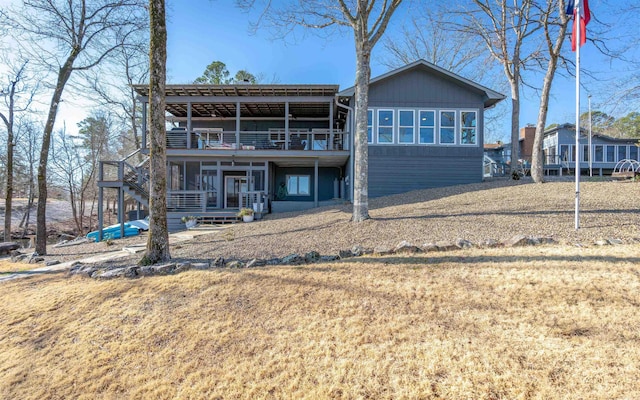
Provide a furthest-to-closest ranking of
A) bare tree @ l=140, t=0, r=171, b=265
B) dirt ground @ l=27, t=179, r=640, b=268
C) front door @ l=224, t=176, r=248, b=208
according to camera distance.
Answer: front door @ l=224, t=176, r=248, b=208
dirt ground @ l=27, t=179, r=640, b=268
bare tree @ l=140, t=0, r=171, b=265

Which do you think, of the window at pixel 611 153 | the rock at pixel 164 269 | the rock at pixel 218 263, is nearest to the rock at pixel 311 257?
the rock at pixel 218 263

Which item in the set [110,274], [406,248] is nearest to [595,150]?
[406,248]

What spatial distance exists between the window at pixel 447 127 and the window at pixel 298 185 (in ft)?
26.0

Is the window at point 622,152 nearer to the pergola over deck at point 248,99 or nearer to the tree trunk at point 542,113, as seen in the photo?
the tree trunk at point 542,113

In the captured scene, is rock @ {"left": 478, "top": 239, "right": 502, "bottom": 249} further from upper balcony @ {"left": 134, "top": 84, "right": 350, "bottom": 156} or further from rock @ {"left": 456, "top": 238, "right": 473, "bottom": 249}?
upper balcony @ {"left": 134, "top": 84, "right": 350, "bottom": 156}

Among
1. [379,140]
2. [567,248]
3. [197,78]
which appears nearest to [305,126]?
[379,140]

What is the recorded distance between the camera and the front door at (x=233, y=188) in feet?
57.7

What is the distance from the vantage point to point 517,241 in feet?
17.6

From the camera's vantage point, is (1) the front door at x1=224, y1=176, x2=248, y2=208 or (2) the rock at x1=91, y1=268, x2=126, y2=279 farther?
(1) the front door at x1=224, y1=176, x2=248, y2=208

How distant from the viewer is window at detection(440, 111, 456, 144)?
540 inches

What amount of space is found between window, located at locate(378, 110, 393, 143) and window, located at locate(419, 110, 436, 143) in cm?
134

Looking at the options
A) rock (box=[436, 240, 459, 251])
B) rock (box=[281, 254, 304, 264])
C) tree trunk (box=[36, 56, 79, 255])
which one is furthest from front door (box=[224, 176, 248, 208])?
rock (box=[436, 240, 459, 251])

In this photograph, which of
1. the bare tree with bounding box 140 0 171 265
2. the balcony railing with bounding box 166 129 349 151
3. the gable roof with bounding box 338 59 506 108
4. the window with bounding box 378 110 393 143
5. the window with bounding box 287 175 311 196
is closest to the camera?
the bare tree with bounding box 140 0 171 265

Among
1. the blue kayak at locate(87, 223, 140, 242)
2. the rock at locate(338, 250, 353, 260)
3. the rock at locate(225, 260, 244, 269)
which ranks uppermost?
the rock at locate(338, 250, 353, 260)
